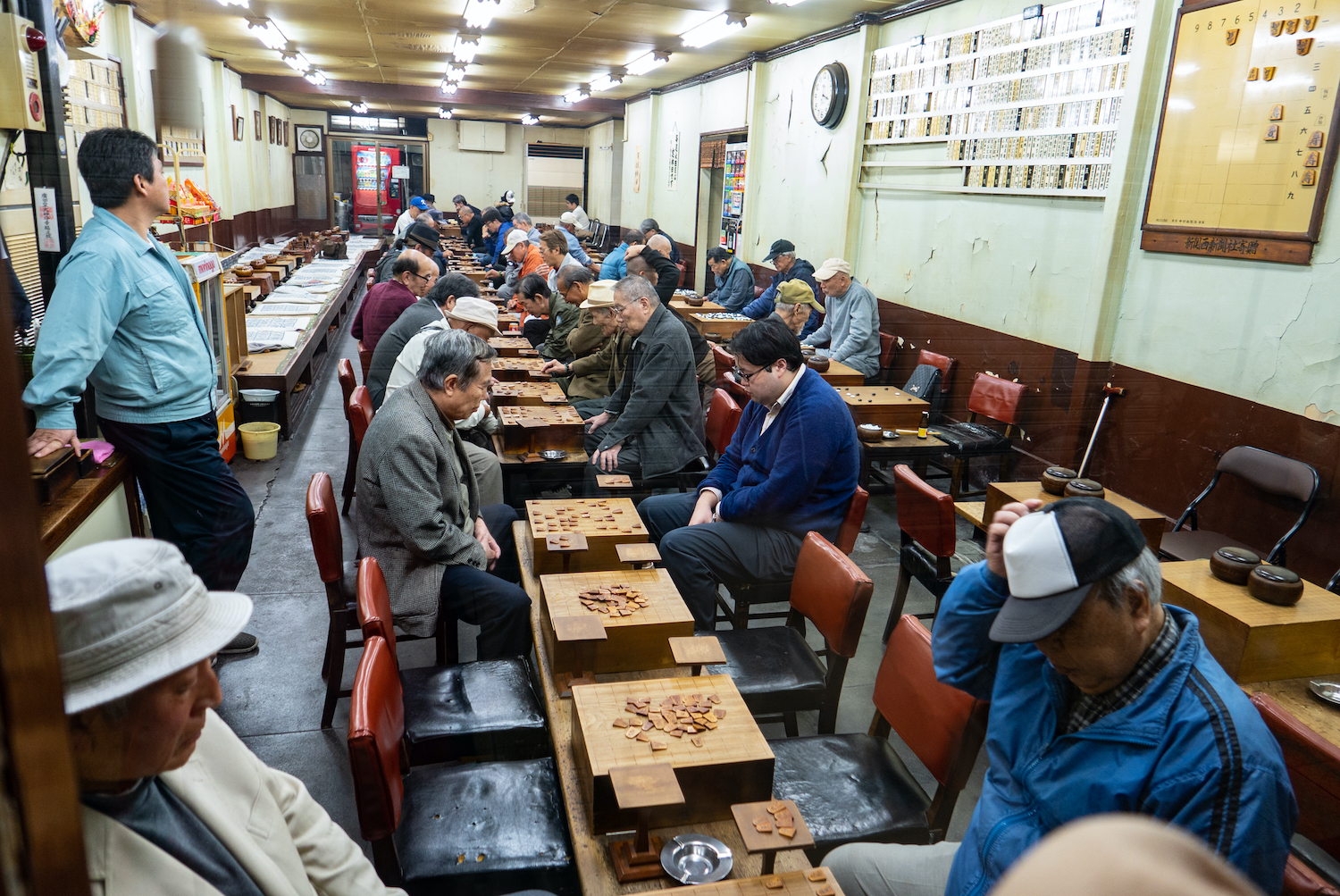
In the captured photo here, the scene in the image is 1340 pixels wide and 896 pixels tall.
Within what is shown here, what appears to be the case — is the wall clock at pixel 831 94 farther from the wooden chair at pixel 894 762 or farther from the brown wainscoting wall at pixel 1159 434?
the wooden chair at pixel 894 762

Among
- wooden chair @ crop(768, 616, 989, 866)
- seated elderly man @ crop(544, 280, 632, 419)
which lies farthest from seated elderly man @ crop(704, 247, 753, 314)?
wooden chair @ crop(768, 616, 989, 866)

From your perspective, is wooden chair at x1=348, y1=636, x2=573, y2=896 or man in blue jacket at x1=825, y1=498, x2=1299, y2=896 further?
wooden chair at x1=348, y1=636, x2=573, y2=896

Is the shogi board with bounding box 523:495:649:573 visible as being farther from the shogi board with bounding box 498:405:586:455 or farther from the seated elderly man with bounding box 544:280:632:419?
the seated elderly man with bounding box 544:280:632:419

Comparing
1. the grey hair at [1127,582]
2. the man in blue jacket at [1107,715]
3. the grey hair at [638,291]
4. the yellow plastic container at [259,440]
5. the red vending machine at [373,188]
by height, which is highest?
the red vending machine at [373,188]

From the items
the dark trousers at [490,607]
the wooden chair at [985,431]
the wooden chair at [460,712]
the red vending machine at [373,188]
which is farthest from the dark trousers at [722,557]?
the red vending machine at [373,188]

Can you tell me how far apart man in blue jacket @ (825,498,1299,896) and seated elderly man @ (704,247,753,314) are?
734cm

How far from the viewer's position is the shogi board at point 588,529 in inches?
100

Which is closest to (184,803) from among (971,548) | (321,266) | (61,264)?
(61,264)

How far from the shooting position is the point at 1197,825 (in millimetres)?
1227

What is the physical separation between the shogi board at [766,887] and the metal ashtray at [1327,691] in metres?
1.55

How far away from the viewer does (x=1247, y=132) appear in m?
3.88

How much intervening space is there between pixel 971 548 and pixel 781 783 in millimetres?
1914

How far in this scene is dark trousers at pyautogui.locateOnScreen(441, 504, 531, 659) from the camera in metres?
2.66

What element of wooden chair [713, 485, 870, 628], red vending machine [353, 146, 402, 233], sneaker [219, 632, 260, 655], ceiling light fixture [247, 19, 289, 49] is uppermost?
ceiling light fixture [247, 19, 289, 49]
